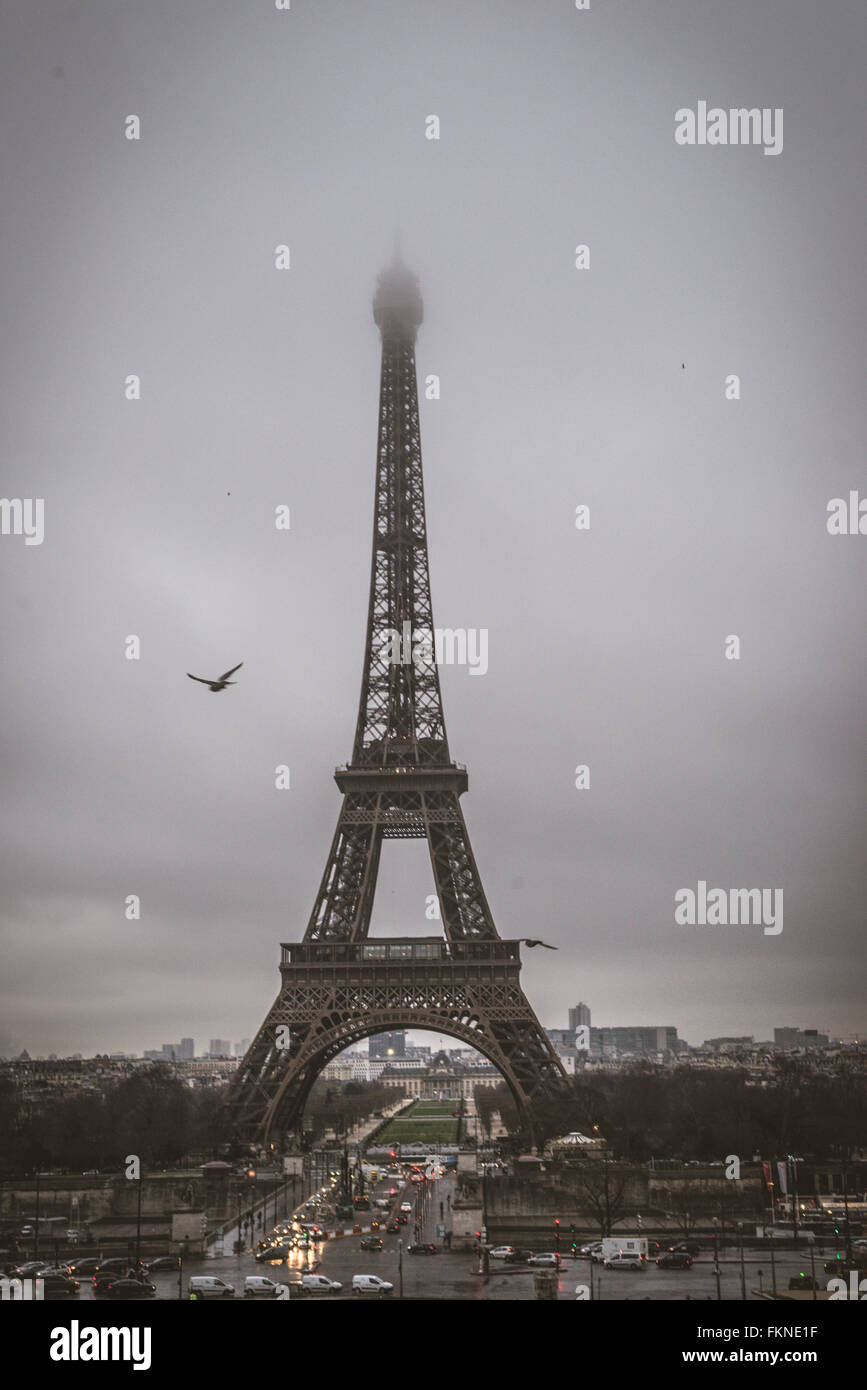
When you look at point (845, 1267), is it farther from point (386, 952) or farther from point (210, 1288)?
point (386, 952)

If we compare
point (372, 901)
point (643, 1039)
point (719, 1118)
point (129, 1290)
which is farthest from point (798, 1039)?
point (129, 1290)

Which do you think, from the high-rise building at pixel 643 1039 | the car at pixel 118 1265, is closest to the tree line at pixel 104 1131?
the car at pixel 118 1265

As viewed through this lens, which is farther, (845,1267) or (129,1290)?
(845,1267)

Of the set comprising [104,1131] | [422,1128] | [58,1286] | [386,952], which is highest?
[386,952]

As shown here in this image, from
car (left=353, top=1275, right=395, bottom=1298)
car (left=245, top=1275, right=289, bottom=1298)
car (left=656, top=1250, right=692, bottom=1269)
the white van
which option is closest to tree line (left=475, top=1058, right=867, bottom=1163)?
car (left=656, top=1250, right=692, bottom=1269)

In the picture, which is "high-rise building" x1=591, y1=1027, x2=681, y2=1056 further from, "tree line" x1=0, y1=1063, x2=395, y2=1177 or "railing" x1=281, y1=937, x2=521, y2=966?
"railing" x1=281, y1=937, x2=521, y2=966

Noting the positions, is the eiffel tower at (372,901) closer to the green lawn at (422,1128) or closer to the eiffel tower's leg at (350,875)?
the eiffel tower's leg at (350,875)
